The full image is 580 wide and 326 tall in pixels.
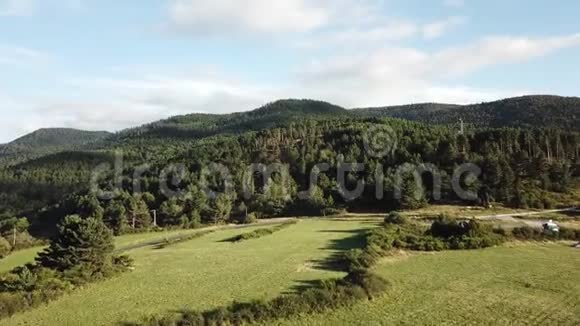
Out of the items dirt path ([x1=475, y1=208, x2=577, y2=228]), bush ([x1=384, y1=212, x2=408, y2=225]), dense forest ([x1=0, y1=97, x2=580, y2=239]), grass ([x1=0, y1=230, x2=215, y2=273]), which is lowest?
grass ([x1=0, y1=230, x2=215, y2=273])

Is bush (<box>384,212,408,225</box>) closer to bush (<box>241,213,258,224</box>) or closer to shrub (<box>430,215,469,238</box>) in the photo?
shrub (<box>430,215,469,238</box>)

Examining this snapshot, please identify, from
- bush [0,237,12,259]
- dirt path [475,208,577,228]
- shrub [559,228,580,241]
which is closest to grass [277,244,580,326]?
shrub [559,228,580,241]

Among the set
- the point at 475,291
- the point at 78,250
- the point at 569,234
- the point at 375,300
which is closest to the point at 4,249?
the point at 78,250

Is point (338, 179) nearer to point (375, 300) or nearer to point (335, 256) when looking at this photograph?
point (335, 256)

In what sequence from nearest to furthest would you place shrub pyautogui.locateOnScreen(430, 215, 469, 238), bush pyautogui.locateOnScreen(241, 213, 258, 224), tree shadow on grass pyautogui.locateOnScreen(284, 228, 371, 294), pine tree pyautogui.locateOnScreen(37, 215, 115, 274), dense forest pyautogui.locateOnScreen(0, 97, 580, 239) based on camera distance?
tree shadow on grass pyautogui.locateOnScreen(284, 228, 371, 294) < pine tree pyautogui.locateOnScreen(37, 215, 115, 274) < shrub pyautogui.locateOnScreen(430, 215, 469, 238) < bush pyautogui.locateOnScreen(241, 213, 258, 224) < dense forest pyautogui.locateOnScreen(0, 97, 580, 239)

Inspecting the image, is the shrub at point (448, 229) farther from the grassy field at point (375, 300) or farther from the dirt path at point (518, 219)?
the dirt path at point (518, 219)

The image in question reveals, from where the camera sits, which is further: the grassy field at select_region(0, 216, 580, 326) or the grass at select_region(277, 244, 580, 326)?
the grassy field at select_region(0, 216, 580, 326)
